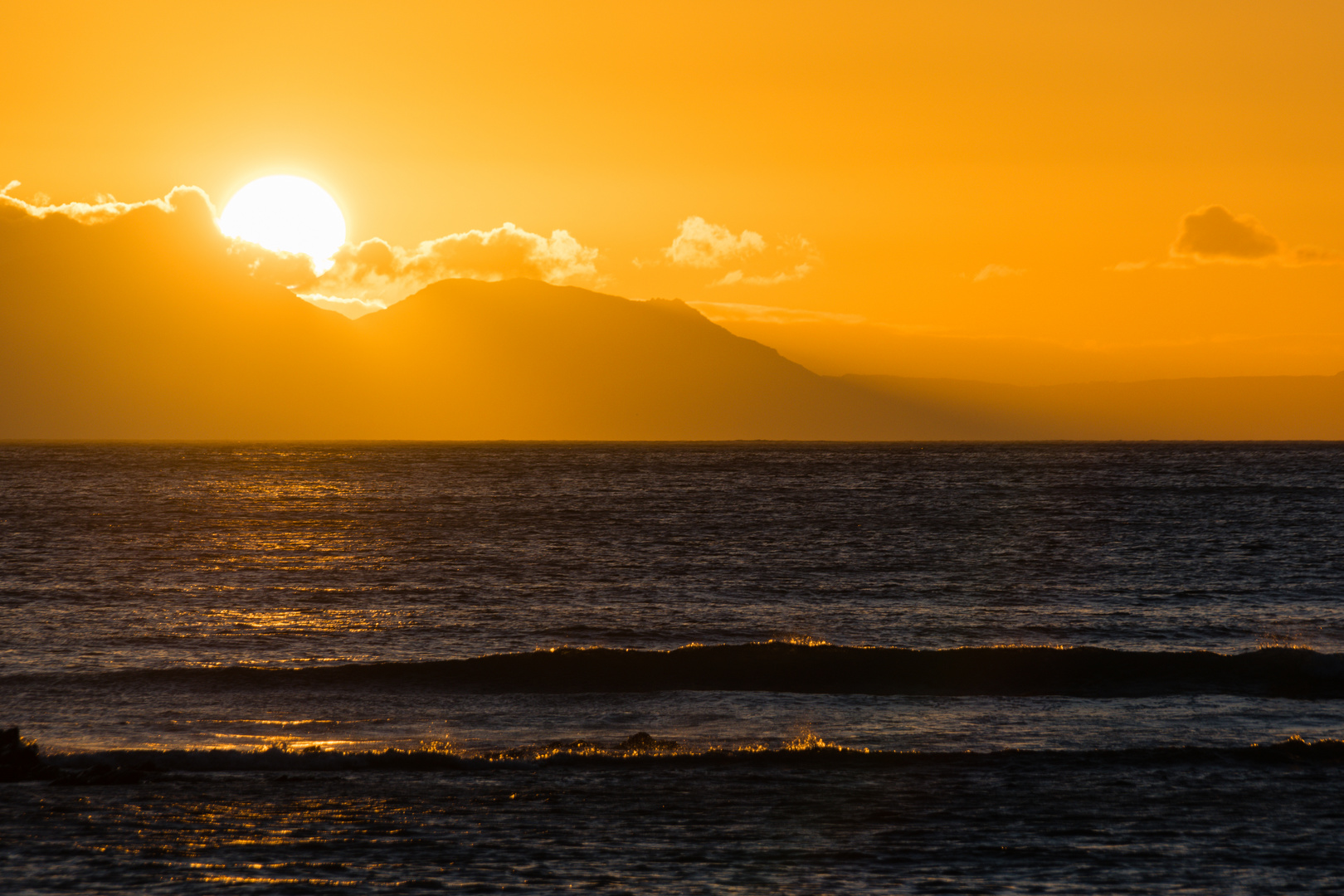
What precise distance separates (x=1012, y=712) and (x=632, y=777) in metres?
8.52

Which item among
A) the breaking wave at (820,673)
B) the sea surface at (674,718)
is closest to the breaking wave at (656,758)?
the sea surface at (674,718)

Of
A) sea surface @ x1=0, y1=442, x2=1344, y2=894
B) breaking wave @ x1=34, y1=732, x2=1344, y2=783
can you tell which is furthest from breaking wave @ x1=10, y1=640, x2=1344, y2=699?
breaking wave @ x1=34, y1=732, x2=1344, y2=783

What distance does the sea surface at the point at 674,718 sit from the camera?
12938mm

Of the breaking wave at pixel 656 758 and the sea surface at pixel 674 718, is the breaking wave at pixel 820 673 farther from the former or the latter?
the breaking wave at pixel 656 758

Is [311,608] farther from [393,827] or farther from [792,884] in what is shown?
[792,884]

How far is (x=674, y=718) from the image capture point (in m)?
21.4

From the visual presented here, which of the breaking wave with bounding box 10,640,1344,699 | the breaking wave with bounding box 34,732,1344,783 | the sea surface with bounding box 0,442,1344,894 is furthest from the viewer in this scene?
the breaking wave with bounding box 10,640,1344,699

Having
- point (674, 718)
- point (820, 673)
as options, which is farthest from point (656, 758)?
point (820, 673)

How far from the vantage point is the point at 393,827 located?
1408 centimetres

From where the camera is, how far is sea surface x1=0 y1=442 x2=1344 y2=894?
12938 millimetres

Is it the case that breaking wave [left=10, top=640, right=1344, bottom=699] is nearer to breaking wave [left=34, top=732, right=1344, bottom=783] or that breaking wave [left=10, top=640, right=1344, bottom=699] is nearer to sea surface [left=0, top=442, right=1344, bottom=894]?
Answer: sea surface [left=0, top=442, right=1344, bottom=894]

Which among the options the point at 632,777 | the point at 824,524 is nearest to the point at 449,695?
the point at 632,777

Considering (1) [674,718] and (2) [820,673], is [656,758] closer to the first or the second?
(1) [674,718]

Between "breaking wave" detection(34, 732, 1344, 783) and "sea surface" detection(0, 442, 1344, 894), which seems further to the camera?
"breaking wave" detection(34, 732, 1344, 783)
